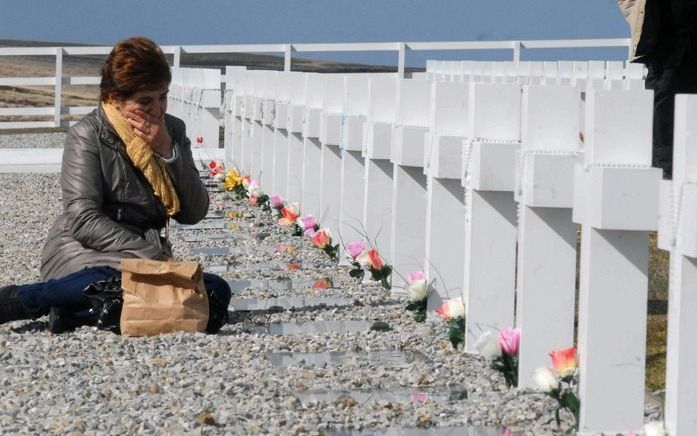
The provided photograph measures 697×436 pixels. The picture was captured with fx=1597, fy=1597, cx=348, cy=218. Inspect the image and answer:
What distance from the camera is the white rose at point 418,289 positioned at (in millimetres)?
6875

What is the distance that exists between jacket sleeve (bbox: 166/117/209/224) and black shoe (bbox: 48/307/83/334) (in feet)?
2.55

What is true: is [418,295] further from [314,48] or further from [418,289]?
[314,48]

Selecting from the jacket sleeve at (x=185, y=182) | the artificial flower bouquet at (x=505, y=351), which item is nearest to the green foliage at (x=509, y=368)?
the artificial flower bouquet at (x=505, y=351)

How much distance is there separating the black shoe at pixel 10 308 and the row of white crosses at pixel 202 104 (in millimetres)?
10274

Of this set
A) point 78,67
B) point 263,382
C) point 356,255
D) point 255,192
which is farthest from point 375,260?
point 78,67

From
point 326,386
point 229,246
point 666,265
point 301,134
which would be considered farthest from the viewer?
point 301,134

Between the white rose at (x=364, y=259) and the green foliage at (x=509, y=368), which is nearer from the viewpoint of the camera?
the green foliage at (x=509, y=368)

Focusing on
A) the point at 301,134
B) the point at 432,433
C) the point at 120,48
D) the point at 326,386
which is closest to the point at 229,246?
the point at 301,134

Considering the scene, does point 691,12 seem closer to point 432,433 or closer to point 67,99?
point 432,433

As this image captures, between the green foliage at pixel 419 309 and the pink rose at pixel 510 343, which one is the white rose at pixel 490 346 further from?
the green foliage at pixel 419 309

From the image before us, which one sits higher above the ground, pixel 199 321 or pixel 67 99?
pixel 67 99

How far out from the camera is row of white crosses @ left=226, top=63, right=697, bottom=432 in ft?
15.1

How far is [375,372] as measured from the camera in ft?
18.8

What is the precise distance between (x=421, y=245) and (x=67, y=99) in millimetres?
30498
